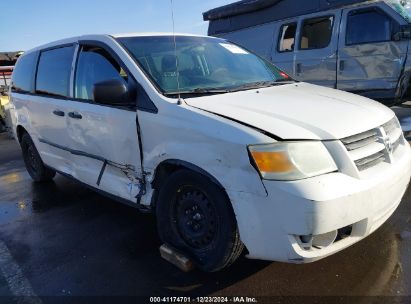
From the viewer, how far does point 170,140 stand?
2.92 metres

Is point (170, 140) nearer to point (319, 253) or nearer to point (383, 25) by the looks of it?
point (319, 253)

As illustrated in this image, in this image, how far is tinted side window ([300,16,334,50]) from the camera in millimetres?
7339

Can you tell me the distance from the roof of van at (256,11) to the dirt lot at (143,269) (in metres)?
4.46

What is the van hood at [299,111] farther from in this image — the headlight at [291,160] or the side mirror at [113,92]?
the side mirror at [113,92]

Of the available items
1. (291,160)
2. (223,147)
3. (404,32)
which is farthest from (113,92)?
(404,32)

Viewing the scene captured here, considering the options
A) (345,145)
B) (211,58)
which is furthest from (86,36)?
(345,145)

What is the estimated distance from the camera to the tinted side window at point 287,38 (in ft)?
26.1

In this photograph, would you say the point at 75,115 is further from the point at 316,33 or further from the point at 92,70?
the point at 316,33

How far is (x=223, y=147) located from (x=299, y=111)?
0.63 m

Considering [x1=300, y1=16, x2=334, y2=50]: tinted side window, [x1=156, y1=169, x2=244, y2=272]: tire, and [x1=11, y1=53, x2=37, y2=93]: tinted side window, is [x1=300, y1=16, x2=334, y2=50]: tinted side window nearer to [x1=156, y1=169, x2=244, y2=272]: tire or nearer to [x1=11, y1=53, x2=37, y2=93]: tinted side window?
[x1=11, y1=53, x2=37, y2=93]: tinted side window

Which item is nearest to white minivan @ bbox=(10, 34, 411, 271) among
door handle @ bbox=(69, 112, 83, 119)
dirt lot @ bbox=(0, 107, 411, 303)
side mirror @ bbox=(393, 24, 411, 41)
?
door handle @ bbox=(69, 112, 83, 119)

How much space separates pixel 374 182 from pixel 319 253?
0.55m

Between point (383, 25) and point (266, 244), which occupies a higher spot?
point (383, 25)

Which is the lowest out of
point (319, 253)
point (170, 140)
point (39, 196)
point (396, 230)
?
point (39, 196)
